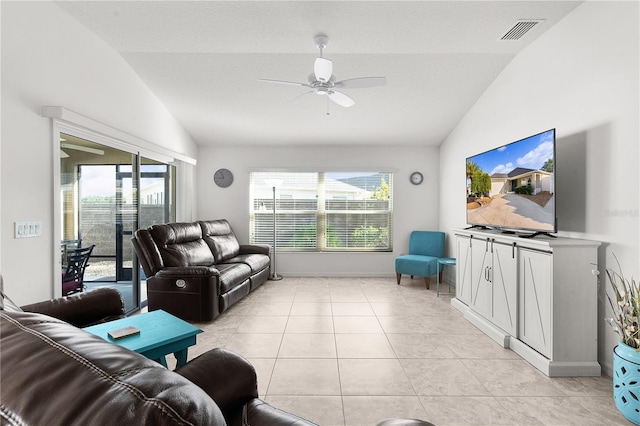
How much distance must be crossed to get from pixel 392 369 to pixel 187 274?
2401 millimetres

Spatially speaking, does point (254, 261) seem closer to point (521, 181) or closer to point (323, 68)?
point (323, 68)

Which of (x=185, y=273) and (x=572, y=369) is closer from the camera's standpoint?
(x=572, y=369)

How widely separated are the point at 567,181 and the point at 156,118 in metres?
4.75

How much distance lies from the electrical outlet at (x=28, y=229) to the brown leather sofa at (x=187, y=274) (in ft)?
4.08

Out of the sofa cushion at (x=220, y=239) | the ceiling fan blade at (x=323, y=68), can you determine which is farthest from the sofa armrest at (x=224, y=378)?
the sofa cushion at (x=220, y=239)

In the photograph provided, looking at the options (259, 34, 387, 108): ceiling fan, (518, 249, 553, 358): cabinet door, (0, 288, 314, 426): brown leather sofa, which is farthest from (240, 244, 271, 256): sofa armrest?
(0, 288, 314, 426): brown leather sofa

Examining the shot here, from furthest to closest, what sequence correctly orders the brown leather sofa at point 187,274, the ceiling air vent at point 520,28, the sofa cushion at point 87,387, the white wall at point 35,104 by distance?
the brown leather sofa at point 187,274
the ceiling air vent at point 520,28
the white wall at point 35,104
the sofa cushion at point 87,387

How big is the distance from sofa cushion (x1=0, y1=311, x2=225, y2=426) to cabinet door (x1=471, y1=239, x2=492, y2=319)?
3.41 m

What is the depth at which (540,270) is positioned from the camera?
2.63 metres

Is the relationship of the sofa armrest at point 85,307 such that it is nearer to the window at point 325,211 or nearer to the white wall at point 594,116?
the white wall at point 594,116

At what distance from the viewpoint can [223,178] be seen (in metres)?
6.15

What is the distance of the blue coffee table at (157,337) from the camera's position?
1.80m

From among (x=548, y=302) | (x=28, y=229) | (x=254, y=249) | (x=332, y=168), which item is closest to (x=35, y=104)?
(x=28, y=229)

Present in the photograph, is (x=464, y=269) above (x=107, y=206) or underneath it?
underneath
